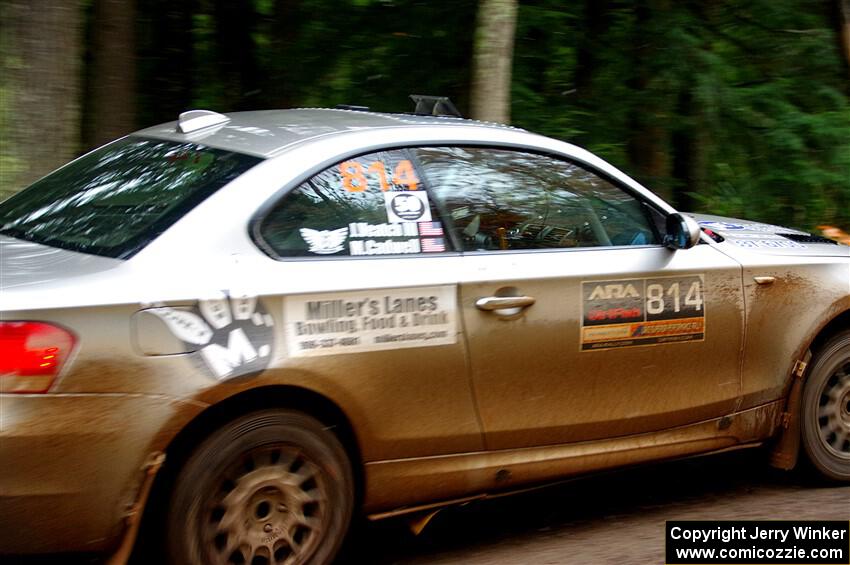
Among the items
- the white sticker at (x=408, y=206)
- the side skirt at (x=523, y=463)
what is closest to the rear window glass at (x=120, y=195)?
the white sticker at (x=408, y=206)

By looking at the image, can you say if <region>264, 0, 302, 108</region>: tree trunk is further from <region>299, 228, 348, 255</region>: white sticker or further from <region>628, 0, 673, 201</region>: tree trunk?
<region>299, 228, 348, 255</region>: white sticker

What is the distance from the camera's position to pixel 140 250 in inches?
140

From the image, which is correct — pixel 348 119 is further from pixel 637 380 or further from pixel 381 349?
pixel 637 380

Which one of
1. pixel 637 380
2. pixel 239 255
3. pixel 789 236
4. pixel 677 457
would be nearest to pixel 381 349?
pixel 239 255

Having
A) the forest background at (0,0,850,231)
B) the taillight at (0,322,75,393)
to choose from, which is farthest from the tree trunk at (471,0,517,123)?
the taillight at (0,322,75,393)

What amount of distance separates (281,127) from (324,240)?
2.14ft

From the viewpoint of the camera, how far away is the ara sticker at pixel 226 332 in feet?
11.4

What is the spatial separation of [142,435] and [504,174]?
187 centimetres

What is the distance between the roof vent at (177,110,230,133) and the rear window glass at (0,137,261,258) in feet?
0.36

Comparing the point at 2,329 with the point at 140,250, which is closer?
the point at 2,329

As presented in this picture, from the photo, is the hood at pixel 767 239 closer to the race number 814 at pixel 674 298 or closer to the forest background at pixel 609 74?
the race number 814 at pixel 674 298

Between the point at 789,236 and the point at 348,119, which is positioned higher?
the point at 348,119

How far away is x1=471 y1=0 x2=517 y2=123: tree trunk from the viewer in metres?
6.99

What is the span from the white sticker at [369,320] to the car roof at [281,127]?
0.62 metres
